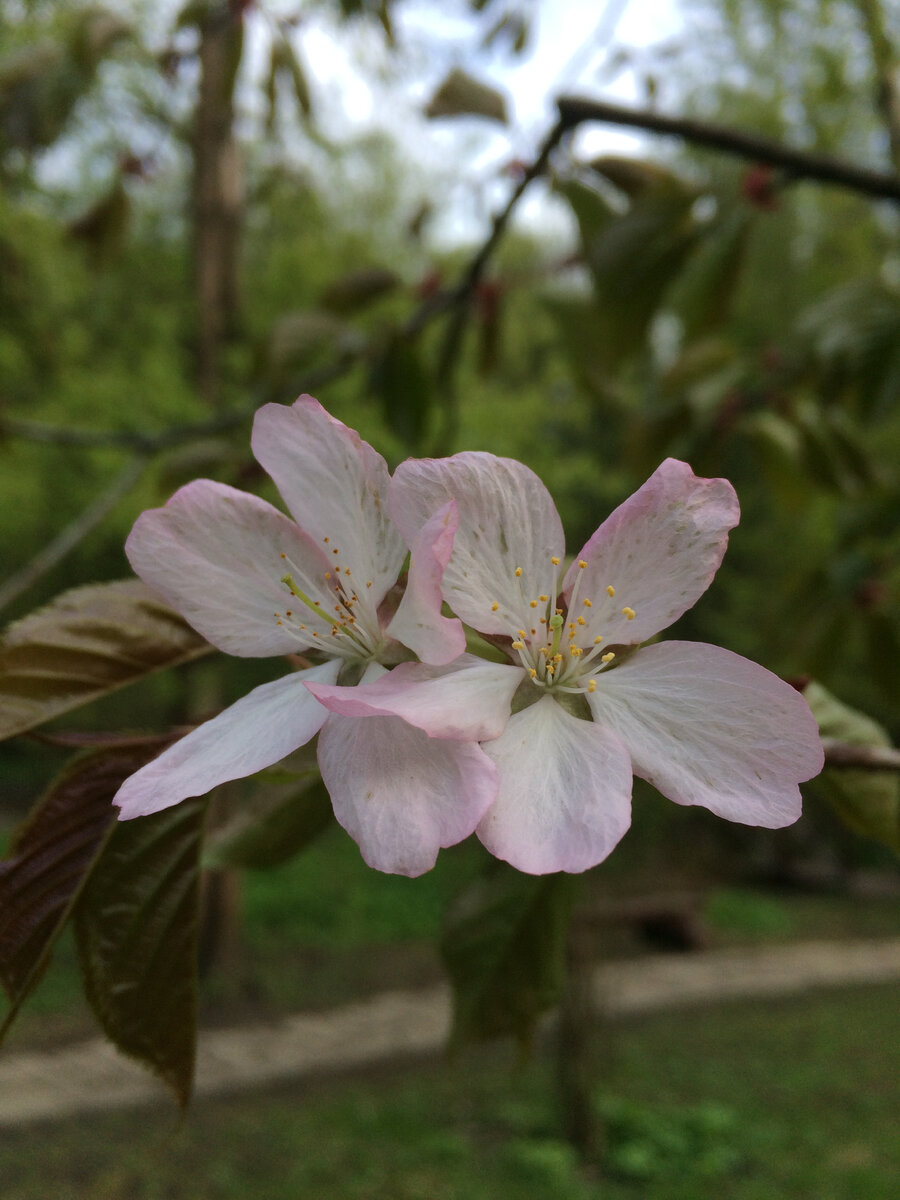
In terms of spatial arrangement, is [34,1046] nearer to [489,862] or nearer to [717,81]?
[489,862]

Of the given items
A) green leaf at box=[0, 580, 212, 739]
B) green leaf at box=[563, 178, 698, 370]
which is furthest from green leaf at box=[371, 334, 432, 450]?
green leaf at box=[0, 580, 212, 739]

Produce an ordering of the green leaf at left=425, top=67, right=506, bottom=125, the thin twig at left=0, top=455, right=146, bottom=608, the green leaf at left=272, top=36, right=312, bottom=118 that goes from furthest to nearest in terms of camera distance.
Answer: the green leaf at left=272, top=36, right=312, bottom=118, the green leaf at left=425, top=67, right=506, bottom=125, the thin twig at left=0, top=455, right=146, bottom=608

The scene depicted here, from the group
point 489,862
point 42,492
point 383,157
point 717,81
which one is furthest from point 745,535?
point 489,862

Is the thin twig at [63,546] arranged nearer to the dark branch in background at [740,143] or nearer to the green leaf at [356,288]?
the green leaf at [356,288]

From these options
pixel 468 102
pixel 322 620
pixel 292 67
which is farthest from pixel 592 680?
pixel 292 67

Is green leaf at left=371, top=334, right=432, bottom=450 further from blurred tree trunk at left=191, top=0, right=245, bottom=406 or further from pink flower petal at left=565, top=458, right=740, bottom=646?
blurred tree trunk at left=191, top=0, right=245, bottom=406
